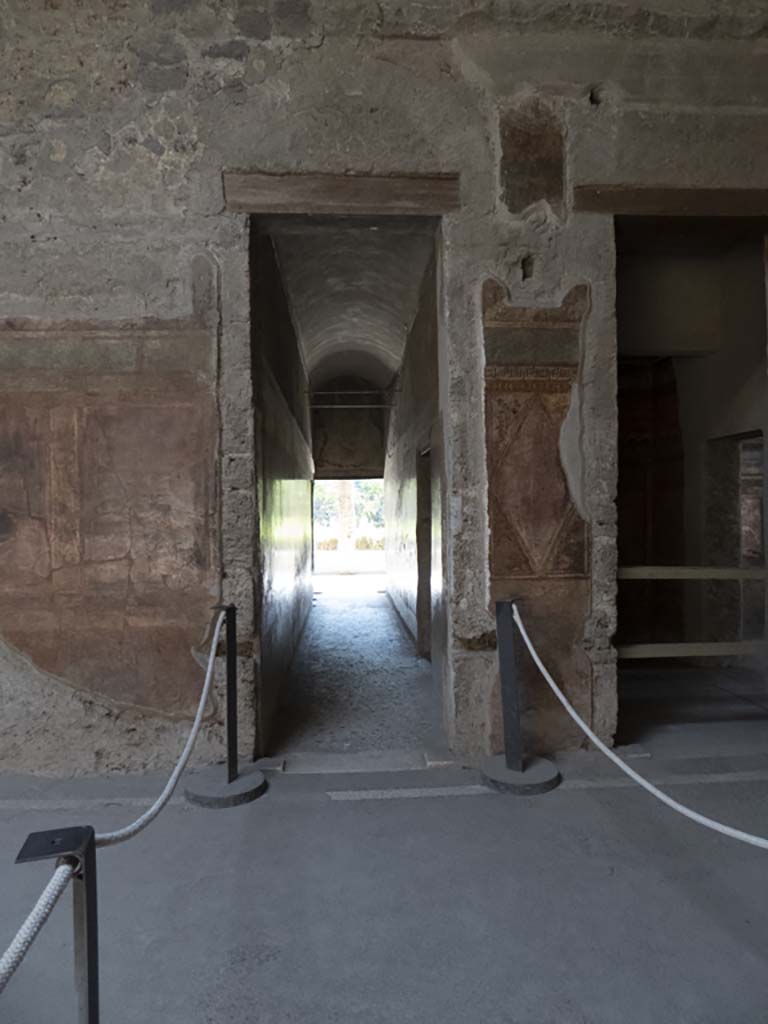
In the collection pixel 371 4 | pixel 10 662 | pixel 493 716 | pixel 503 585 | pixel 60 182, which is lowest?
pixel 493 716

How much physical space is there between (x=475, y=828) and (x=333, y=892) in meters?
0.79

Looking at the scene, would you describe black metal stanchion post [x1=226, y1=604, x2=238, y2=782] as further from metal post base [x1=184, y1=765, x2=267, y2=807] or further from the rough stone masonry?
the rough stone masonry

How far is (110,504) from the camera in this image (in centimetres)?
374

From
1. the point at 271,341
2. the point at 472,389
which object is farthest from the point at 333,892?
the point at 271,341

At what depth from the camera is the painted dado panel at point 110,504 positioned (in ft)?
12.2

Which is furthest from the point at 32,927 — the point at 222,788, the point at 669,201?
the point at 669,201

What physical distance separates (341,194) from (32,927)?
374cm

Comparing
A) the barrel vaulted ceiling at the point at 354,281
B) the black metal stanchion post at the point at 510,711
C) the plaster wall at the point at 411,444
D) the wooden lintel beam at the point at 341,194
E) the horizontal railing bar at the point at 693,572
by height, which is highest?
the barrel vaulted ceiling at the point at 354,281

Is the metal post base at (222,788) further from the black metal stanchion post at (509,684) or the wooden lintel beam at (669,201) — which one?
the wooden lintel beam at (669,201)

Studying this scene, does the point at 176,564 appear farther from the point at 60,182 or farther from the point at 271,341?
the point at 60,182

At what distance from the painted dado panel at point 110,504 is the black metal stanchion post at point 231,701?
0.38 m

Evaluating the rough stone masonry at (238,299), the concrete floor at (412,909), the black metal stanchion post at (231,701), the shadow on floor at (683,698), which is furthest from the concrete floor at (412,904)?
the shadow on floor at (683,698)

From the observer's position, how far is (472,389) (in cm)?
387

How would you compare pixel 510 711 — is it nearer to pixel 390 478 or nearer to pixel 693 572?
pixel 693 572
